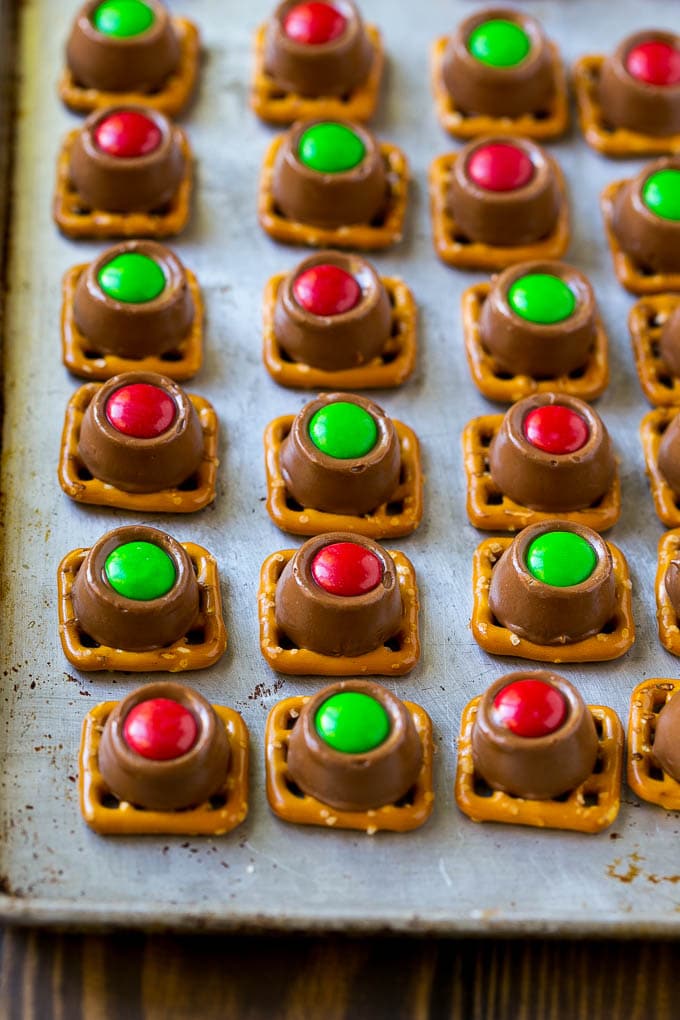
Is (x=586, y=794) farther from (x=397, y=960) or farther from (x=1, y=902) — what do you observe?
(x=1, y=902)

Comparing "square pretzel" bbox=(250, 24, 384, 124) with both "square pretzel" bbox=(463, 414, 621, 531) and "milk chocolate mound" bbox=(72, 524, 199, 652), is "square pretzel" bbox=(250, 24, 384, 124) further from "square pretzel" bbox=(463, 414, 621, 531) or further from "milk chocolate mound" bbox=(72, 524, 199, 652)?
"milk chocolate mound" bbox=(72, 524, 199, 652)

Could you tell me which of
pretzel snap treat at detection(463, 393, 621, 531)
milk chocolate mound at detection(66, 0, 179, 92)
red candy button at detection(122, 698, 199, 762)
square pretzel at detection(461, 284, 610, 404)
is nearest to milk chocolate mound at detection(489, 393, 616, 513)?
pretzel snap treat at detection(463, 393, 621, 531)

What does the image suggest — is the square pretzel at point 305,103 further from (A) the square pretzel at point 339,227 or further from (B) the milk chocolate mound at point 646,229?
(B) the milk chocolate mound at point 646,229

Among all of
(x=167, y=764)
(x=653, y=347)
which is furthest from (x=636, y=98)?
(x=167, y=764)

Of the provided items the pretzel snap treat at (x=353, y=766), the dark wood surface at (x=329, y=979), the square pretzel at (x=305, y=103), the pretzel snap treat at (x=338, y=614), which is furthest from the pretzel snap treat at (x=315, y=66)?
the dark wood surface at (x=329, y=979)

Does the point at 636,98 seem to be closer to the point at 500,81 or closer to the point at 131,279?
the point at 500,81

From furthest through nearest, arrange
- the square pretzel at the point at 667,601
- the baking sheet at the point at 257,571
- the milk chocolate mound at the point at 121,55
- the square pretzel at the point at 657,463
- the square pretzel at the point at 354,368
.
Result: 1. the milk chocolate mound at the point at 121,55
2. the square pretzel at the point at 354,368
3. the square pretzel at the point at 657,463
4. the square pretzel at the point at 667,601
5. the baking sheet at the point at 257,571
